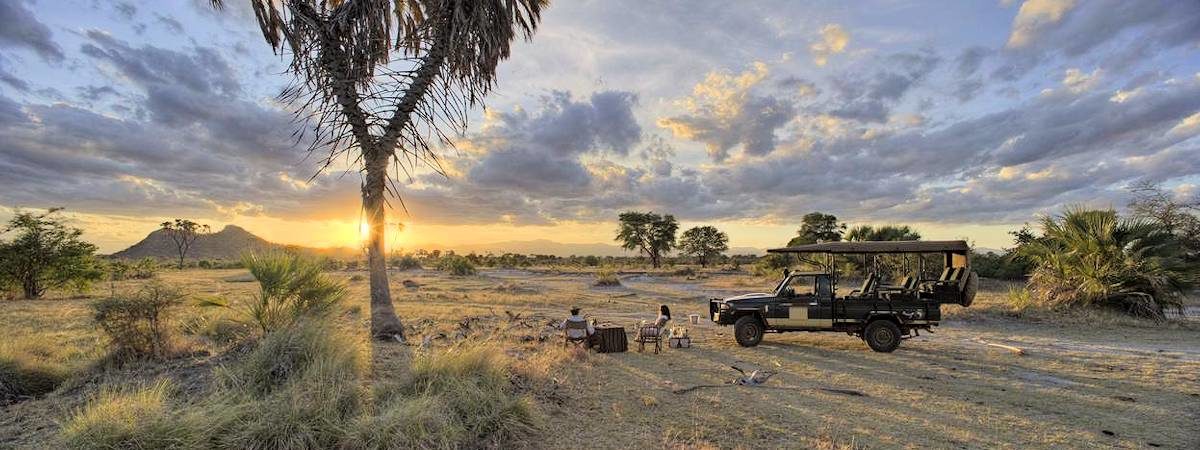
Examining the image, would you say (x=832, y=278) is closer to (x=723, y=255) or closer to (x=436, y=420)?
(x=436, y=420)

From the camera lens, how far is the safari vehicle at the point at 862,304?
11.6 metres

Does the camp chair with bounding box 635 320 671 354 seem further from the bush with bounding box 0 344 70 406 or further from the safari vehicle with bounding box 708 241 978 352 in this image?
the bush with bounding box 0 344 70 406

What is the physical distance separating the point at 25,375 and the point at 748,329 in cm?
1205

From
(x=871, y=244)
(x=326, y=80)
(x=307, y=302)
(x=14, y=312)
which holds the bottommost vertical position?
(x=14, y=312)

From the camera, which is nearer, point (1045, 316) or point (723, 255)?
point (1045, 316)

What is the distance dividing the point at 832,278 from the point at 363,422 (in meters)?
10.1

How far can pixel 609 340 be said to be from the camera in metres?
11.1

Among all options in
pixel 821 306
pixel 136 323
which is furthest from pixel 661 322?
pixel 136 323

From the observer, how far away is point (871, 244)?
11.9m

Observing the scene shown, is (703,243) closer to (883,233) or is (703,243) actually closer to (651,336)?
(883,233)

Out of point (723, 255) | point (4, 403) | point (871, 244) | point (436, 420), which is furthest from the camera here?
point (723, 255)

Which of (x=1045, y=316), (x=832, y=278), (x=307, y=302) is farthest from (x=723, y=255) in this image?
(x=307, y=302)

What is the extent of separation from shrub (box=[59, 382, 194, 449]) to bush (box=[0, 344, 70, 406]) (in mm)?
3265

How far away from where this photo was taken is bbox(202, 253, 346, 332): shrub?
869 cm
